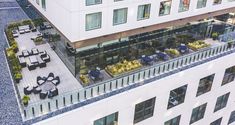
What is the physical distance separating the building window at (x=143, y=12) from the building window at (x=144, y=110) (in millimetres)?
7850

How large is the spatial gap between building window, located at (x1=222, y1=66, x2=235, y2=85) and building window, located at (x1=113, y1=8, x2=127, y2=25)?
42.9ft

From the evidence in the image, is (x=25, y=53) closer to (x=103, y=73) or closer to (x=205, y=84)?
(x=103, y=73)

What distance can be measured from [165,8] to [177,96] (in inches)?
346

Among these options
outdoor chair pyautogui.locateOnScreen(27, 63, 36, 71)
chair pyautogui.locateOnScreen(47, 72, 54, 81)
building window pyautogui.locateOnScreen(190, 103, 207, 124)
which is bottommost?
building window pyautogui.locateOnScreen(190, 103, 207, 124)

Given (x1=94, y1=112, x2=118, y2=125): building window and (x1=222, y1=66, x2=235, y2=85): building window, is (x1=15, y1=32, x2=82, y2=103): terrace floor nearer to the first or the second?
(x1=94, y1=112, x2=118, y2=125): building window

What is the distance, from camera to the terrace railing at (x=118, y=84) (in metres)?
19.4

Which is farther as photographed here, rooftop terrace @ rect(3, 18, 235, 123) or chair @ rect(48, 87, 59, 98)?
chair @ rect(48, 87, 59, 98)

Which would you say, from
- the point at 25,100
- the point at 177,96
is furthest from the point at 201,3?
the point at 25,100

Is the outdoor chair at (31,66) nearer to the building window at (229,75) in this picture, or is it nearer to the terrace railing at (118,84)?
the terrace railing at (118,84)

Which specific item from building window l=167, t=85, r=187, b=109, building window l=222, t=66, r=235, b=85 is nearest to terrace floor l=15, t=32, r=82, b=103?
building window l=167, t=85, r=187, b=109

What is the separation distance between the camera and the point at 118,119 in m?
22.1

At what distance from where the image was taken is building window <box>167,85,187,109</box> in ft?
83.2

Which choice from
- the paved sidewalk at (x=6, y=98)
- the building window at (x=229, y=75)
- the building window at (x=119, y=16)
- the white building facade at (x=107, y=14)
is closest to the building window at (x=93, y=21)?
the white building facade at (x=107, y=14)

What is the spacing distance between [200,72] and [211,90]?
3.63 meters
